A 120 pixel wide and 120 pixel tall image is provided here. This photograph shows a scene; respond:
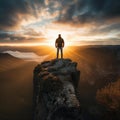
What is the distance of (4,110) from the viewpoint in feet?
171

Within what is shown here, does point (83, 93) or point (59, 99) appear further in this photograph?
point (83, 93)

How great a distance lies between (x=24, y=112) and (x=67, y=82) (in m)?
33.1

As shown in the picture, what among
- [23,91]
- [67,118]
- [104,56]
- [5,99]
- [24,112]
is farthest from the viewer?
[104,56]

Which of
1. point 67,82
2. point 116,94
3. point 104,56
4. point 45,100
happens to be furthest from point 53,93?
point 104,56

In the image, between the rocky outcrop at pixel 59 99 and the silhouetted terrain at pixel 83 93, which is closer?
the rocky outcrop at pixel 59 99

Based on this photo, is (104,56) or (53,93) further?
(104,56)

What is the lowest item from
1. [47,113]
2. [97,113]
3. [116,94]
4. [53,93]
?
[97,113]

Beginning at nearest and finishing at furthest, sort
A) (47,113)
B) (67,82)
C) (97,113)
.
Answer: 1. (47,113)
2. (67,82)
3. (97,113)

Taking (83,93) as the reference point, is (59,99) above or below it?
above

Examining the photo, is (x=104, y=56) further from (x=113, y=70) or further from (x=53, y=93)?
(x=53, y=93)

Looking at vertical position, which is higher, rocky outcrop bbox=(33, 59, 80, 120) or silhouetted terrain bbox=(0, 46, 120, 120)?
rocky outcrop bbox=(33, 59, 80, 120)

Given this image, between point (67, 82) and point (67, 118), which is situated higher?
point (67, 82)

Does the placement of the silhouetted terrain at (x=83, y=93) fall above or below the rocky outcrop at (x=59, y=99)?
below

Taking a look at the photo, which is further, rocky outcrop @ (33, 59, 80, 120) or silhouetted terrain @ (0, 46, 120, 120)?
silhouetted terrain @ (0, 46, 120, 120)
